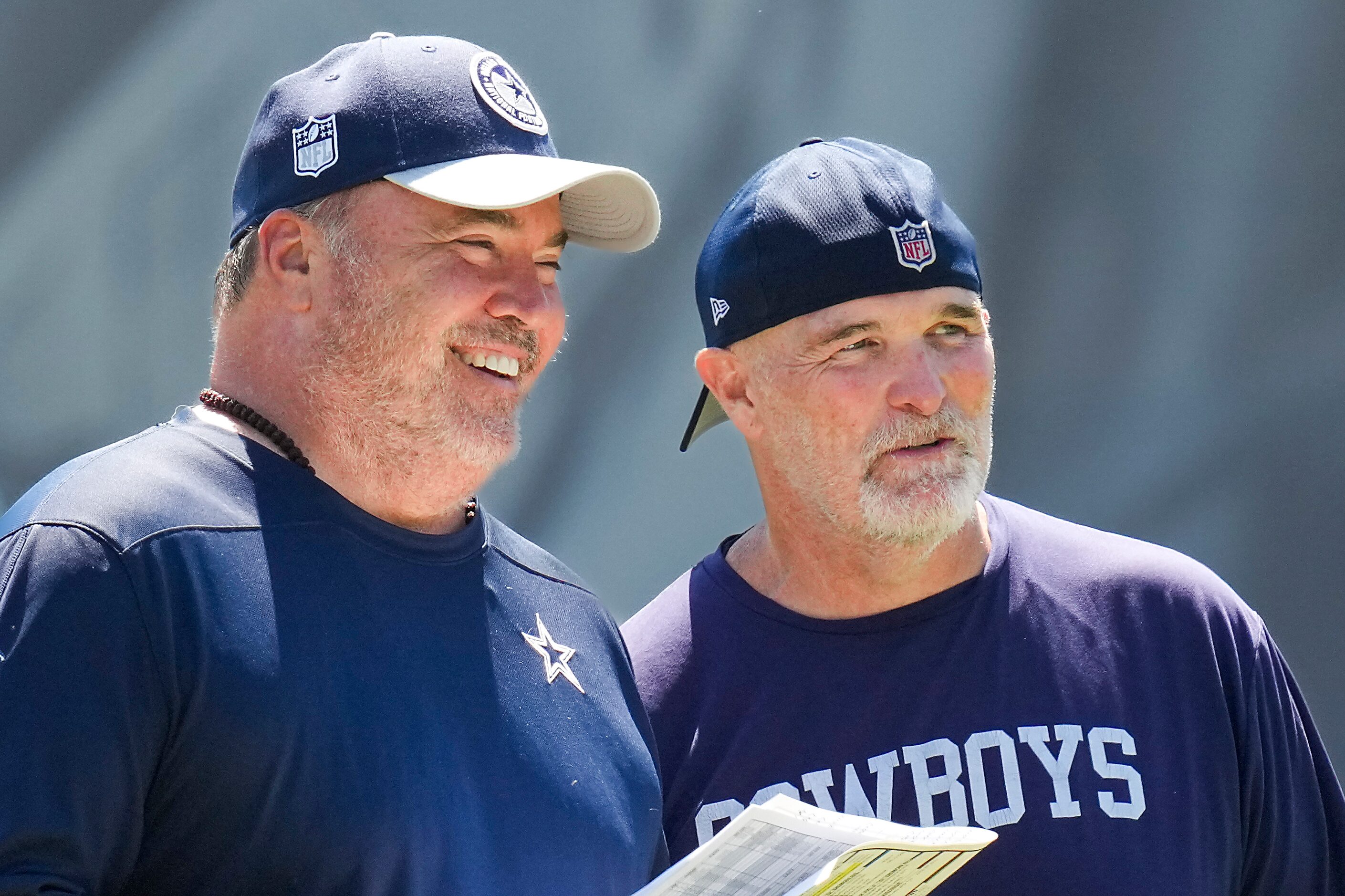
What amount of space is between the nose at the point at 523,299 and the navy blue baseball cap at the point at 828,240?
44cm

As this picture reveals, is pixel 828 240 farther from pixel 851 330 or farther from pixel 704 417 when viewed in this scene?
pixel 704 417

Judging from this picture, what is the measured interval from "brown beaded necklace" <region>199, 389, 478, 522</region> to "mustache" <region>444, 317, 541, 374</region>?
0.63ft

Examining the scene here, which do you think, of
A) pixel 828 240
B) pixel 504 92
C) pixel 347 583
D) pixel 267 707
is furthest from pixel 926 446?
pixel 267 707

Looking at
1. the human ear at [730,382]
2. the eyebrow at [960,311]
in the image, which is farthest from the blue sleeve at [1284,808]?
the human ear at [730,382]

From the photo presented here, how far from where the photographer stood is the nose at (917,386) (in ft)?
6.36

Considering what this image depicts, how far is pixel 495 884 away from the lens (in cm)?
141

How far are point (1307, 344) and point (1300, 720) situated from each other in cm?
107

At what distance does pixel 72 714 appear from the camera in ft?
3.92

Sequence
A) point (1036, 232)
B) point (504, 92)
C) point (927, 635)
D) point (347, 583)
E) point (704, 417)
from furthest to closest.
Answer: point (1036, 232), point (704, 417), point (927, 635), point (504, 92), point (347, 583)

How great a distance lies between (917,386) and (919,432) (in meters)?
0.06

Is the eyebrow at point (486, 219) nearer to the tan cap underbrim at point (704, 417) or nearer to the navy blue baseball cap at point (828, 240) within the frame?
the navy blue baseball cap at point (828, 240)

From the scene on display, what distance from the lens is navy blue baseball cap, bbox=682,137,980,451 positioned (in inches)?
77.9

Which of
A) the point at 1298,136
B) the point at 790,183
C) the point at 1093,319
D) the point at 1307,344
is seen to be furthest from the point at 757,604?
the point at 1298,136

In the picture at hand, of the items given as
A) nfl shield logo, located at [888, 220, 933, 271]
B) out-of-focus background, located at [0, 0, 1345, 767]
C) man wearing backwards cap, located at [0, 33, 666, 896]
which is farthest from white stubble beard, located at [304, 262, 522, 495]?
out-of-focus background, located at [0, 0, 1345, 767]
